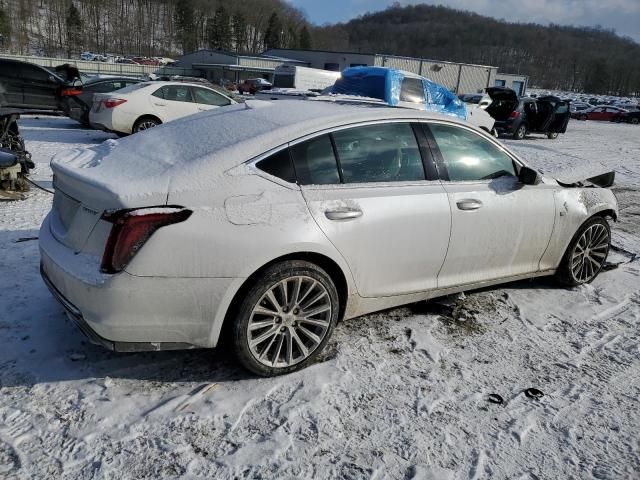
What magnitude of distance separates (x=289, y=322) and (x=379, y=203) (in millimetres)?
944

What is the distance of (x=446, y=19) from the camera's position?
166 m

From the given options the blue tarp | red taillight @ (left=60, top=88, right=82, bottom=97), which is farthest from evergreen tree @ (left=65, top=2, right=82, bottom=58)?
the blue tarp

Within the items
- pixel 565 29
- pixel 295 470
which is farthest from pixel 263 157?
pixel 565 29

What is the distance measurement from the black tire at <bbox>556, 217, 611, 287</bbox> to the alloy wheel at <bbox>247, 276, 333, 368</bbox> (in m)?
2.59

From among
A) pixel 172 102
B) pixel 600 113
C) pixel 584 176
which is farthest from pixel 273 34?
Answer: pixel 584 176

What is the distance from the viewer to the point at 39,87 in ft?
46.3

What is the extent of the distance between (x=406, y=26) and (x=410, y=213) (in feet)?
564

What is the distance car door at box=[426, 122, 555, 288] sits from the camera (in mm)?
3824

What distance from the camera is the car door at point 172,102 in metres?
12.2

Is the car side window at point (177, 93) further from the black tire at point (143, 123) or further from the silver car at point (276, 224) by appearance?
the silver car at point (276, 224)

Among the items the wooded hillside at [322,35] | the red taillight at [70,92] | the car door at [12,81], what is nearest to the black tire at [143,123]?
the red taillight at [70,92]

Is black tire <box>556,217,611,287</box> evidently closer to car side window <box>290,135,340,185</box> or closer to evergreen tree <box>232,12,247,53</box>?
car side window <box>290,135,340,185</box>

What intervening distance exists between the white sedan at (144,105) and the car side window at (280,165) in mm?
8363

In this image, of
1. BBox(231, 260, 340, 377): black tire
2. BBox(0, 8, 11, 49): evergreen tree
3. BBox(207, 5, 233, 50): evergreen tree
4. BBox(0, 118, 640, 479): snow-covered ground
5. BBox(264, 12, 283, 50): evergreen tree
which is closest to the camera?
BBox(0, 118, 640, 479): snow-covered ground
